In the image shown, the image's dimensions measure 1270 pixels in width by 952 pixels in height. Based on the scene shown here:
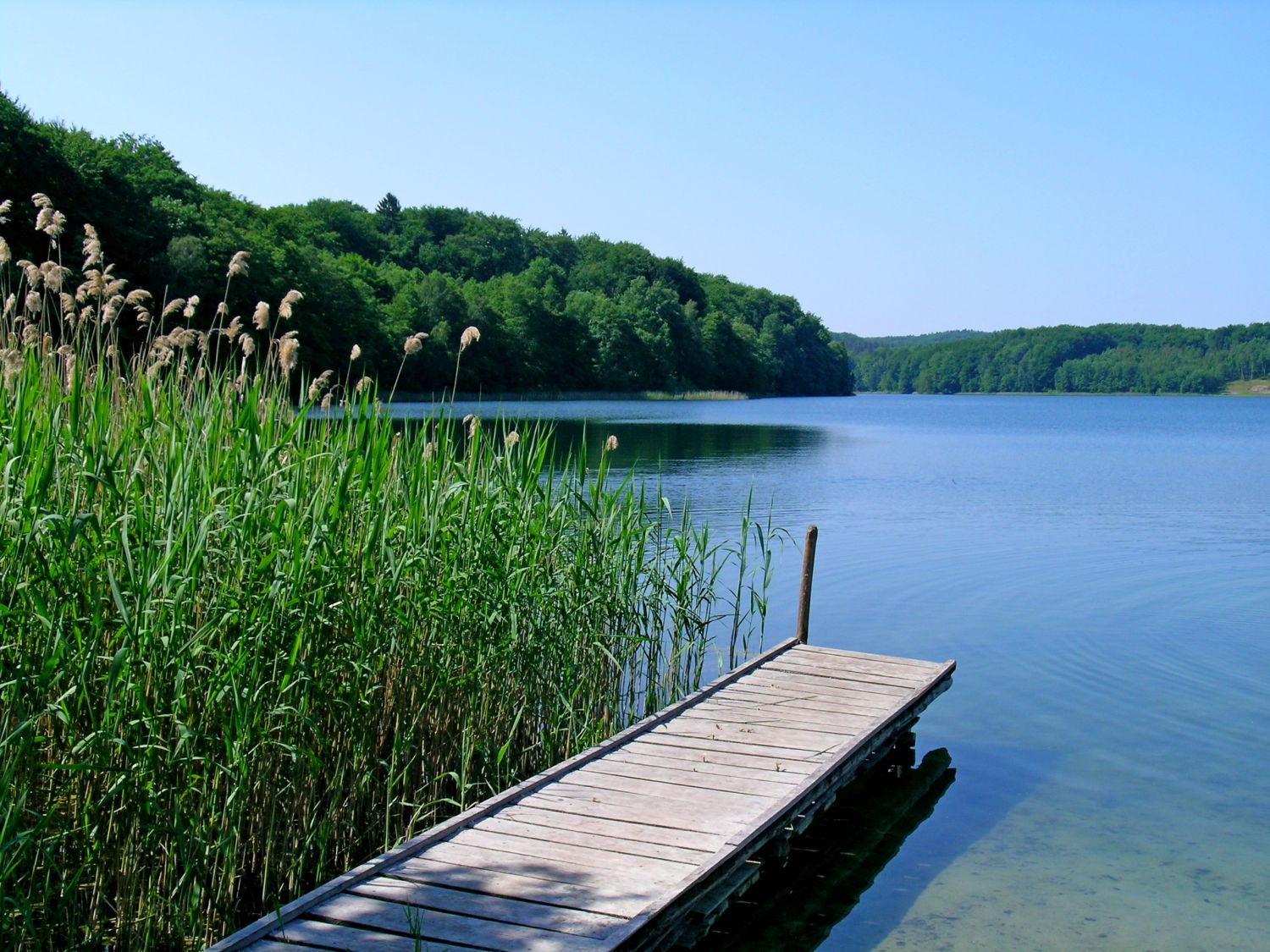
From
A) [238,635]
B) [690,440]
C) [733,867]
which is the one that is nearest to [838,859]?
[733,867]

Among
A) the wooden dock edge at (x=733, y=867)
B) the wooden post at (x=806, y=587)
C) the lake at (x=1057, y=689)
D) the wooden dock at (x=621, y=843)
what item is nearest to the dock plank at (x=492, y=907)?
the wooden dock at (x=621, y=843)

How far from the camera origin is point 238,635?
4195mm

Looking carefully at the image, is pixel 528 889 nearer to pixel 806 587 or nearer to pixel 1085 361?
pixel 806 587

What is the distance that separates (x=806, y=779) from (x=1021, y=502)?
17980 mm

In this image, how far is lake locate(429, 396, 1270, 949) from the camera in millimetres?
5562

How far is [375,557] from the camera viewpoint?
496 cm

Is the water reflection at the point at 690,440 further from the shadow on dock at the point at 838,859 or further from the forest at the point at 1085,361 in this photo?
the forest at the point at 1085,361

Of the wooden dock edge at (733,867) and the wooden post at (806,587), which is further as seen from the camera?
the wooden post at (806,587)

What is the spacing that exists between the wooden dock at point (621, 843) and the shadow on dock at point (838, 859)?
1.00ft

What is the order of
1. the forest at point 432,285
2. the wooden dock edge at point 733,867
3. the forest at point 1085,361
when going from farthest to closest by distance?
the forest at point 1085,361 < the forest at point 432,285 < the wooden dock edge at point 733,867

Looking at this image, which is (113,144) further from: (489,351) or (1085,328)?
(1085,328)

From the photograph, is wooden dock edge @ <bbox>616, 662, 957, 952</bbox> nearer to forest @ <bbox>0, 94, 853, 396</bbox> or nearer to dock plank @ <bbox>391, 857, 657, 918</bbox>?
dock plank @ <bbox>391, 857, 657, 918</bbox>

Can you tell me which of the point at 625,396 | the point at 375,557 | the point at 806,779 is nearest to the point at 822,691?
the point at 806,779

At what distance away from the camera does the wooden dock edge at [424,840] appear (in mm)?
3701
